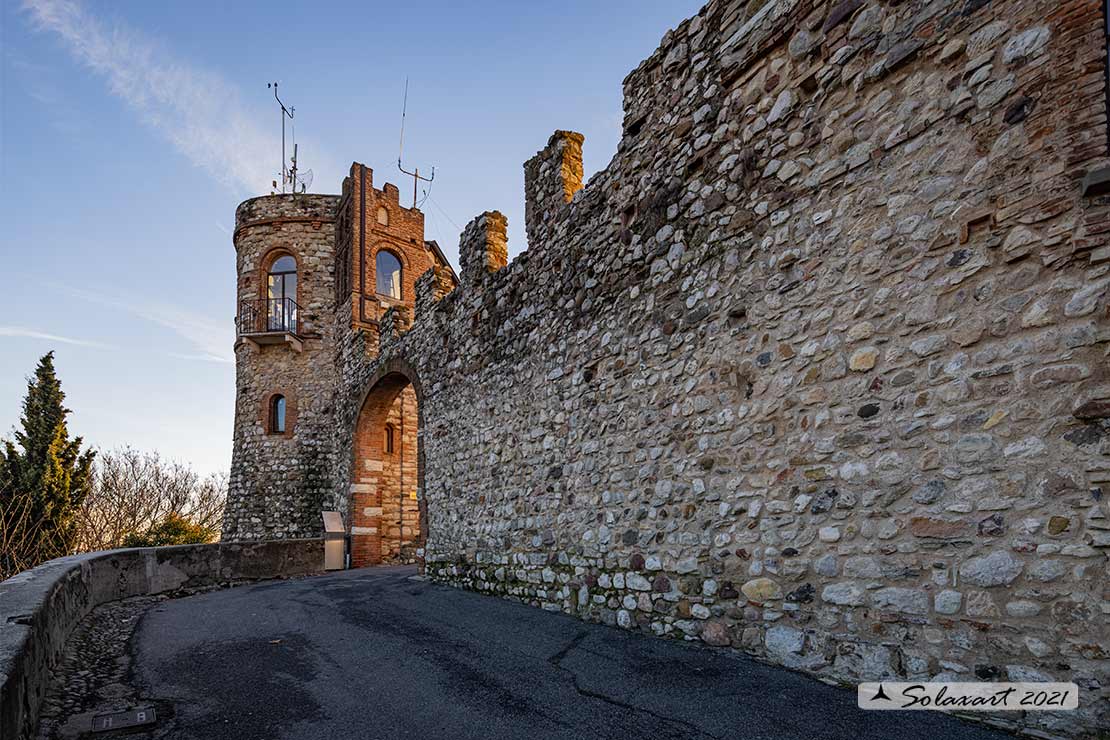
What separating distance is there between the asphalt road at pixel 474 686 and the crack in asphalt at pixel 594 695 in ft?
0.04

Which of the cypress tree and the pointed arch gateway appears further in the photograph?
the pointed arch gateway

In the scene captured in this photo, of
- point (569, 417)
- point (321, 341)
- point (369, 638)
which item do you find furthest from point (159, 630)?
point (321, 341)

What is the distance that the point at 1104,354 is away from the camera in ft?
8.46

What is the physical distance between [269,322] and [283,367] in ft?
4.15

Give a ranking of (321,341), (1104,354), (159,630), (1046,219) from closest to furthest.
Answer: (1104,354), (1046,219), (159,630), (321,341)

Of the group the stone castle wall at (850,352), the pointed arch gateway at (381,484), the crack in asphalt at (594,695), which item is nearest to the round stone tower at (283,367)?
the pointed arch gateway at (381,484)

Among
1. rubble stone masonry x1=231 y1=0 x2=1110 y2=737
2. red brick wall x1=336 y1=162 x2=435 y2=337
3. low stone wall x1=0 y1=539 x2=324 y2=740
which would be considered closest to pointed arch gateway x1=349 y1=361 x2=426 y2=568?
low stone wall x1=0 y1=539 x2=324 y2=740

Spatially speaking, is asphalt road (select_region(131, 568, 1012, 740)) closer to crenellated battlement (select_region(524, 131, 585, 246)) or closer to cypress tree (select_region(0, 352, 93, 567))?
crenellated battlement (select_region(524, 131, 585, 246))

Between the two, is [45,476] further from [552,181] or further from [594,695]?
[594,695]

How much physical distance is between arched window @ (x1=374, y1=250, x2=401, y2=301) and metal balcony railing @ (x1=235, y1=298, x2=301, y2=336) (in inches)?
83.1

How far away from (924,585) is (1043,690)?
0.57m

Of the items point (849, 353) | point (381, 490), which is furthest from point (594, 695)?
point (381, 490)

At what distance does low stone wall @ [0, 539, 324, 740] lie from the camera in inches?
107

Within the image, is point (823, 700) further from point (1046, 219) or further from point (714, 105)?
point (714, 105)
